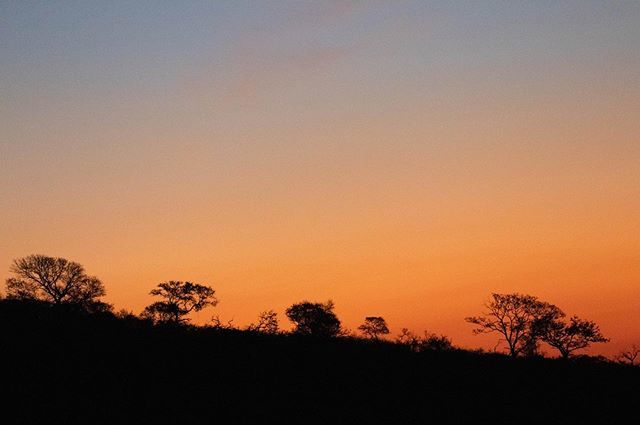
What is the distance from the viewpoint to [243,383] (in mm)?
14742

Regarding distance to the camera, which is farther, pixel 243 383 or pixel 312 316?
pixel 312 316

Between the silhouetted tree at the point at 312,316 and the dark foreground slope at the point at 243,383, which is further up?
the silhouetted tree at the point at 312,316

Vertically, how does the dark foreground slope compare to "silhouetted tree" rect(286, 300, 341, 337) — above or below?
below

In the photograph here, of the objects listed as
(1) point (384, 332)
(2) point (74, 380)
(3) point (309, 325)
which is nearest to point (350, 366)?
(2) point (74, 380)

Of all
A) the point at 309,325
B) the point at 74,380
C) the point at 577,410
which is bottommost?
the point at 577,410

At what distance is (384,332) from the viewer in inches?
4587

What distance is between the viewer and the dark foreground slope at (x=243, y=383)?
1199 cm

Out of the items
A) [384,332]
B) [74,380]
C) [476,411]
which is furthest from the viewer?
[384,332]

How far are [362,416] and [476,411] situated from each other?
451 centimetres

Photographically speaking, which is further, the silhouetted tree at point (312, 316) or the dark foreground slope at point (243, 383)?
the silhouetted tree at point (312, 316)

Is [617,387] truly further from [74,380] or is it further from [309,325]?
[309,325]

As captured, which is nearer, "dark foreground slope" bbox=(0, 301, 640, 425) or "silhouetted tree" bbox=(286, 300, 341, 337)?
"dark foreground slope" bbox=(0, 301, 640, 425)

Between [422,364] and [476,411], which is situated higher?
[422,364]

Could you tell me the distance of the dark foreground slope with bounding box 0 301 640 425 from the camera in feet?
39.3
